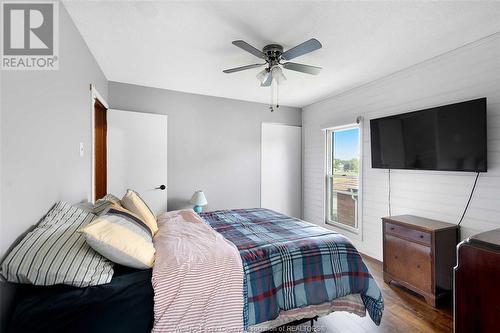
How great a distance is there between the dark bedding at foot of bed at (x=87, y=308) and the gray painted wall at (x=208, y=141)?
2.49 metres

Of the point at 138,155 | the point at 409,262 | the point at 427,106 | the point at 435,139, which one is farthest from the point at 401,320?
the point at 138,155

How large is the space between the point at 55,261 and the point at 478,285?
7.71 ft

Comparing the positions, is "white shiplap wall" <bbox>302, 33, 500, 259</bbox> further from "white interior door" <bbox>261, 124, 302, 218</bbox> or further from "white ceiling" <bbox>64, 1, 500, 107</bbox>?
"white interior door" <bbox>261, 124, 302, 218</bbox>

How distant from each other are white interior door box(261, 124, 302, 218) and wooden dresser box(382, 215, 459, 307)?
218 cm

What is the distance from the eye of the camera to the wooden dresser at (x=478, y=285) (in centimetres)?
136

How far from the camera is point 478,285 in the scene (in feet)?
4.68

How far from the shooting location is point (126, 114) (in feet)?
10.7

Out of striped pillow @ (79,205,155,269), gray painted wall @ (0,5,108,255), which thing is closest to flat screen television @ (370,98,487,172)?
striped pillow @ (79,205,155,269)

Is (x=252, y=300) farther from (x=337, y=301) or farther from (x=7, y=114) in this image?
(x=7, y=114)

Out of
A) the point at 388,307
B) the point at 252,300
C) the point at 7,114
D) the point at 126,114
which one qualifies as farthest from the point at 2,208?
the point at 388,307

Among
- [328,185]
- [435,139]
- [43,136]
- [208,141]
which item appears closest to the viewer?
[43,136]

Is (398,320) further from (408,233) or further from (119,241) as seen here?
(119,241)

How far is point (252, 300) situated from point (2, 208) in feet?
4.53

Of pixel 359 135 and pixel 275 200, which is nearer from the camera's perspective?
pixel 359 135
